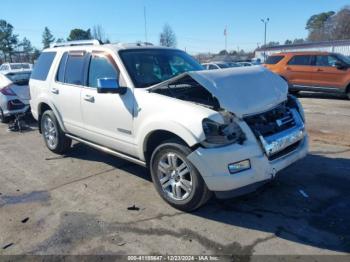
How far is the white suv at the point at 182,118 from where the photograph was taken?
3.53 metres

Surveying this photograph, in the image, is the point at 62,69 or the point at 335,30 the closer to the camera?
the point at 62,69

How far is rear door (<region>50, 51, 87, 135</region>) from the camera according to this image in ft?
17.6

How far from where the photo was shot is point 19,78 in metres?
9.30

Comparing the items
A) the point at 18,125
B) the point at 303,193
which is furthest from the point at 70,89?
the point at 18,125

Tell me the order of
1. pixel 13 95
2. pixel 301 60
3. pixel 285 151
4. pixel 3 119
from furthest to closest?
1. pixel 301 60
2. pixel 3 119
3. pixel 13 95
4. pixel 285 151

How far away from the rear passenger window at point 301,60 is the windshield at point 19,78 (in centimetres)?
995

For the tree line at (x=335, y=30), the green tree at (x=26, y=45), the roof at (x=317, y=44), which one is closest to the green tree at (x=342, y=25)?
the tree line at (x=335, y=30)

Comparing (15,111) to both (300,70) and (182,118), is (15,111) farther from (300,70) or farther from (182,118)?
(300,70)

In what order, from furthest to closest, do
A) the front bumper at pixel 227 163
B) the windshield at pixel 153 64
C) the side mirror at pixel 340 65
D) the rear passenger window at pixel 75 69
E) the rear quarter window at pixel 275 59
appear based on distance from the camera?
the rear quarter window at pixel 275 59
the side mirror at pixel 340 65
the rear passenger window at pixel 75 69
the windshield at pixel 153 64
the front bumper at pixel 227 163

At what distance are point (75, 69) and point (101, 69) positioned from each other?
0.80 m

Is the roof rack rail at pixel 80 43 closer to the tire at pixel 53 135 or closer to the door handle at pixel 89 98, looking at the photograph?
the door handle at pixel 89 98

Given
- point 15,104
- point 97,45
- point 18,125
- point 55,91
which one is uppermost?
point 97,45

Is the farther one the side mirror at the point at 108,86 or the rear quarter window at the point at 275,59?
the rear quarter window at the point at 275,59

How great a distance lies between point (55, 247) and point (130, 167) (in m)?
2.28
